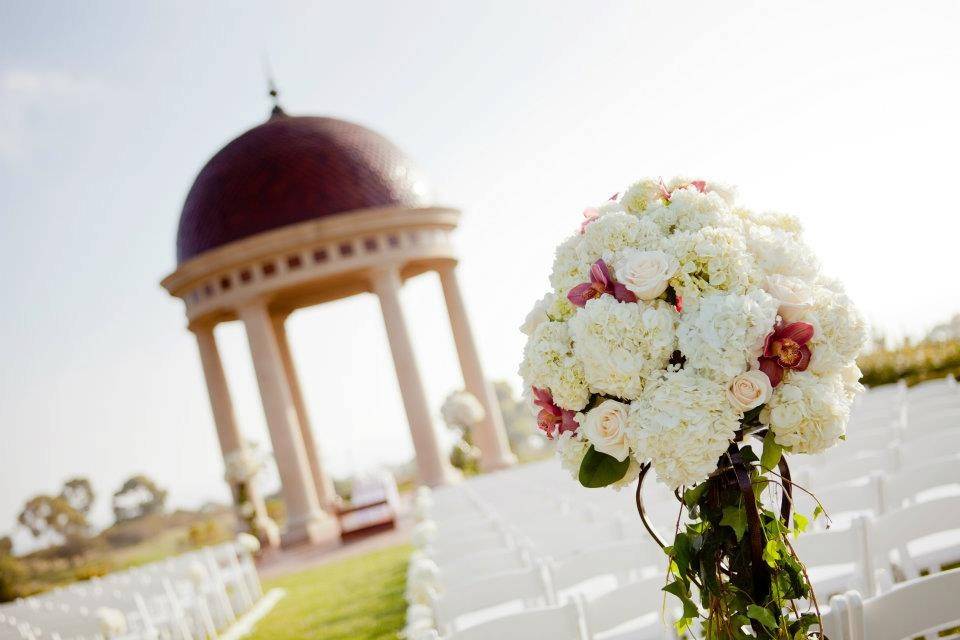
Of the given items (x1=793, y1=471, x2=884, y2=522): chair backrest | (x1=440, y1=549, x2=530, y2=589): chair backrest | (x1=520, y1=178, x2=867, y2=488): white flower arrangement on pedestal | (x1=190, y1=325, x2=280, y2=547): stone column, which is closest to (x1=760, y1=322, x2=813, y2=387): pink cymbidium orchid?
(x1=520, y1=178, x2=867, y2=488): white flower arrangement on pedestal

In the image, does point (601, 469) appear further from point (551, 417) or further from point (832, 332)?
point (832, 332)

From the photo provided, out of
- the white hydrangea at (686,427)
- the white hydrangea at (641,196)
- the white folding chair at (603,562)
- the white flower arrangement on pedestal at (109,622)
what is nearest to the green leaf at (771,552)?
the white hydrangea at (686,427)

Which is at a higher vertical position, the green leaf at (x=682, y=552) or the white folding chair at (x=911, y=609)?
the green leaf at (x=682, y=552)

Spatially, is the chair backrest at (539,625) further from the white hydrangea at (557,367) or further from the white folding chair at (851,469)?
the white folding chair at (851,469)

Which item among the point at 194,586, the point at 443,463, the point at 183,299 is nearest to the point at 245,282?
the point at 183,299

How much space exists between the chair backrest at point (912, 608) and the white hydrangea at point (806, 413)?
715 millimetres

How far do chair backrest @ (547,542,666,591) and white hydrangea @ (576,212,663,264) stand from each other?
84.6 inches

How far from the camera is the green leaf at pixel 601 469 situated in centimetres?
249

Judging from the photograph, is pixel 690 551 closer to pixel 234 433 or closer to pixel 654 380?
pixel 654 380

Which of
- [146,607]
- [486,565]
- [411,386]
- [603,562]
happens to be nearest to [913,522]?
[603,562]

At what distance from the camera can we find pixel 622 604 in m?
3.24

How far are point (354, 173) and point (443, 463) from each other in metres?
8.57

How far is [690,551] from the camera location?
100 inches

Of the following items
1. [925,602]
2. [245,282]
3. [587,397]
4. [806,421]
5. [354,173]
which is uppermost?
[354,173]
